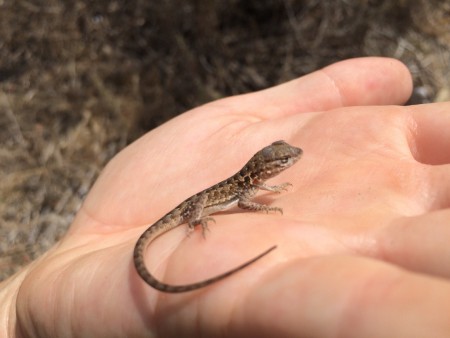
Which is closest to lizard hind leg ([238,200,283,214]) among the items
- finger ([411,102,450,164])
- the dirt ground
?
finger ([411,102,450,164])

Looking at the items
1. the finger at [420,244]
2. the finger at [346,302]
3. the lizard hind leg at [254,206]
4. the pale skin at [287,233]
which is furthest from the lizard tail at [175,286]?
the lizard hind leg at [254,206]

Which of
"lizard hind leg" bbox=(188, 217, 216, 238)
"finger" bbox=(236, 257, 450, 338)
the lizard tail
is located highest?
"finger" bbox=(236, 257, 450, 338)

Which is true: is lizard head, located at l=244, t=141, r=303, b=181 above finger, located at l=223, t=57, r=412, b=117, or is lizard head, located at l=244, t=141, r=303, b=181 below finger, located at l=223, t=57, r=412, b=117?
below

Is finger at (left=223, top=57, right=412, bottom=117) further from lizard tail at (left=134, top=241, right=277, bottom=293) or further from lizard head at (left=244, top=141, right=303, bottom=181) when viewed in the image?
lizard tail at (left=134, top=241, right=277, bottom=293)

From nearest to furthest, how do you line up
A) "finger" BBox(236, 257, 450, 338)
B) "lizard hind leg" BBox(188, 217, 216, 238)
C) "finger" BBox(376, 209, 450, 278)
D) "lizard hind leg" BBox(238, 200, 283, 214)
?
"finger" BBox(236, 257, 450, 338) < "finger" BBox(376, 209, 450, 278) < "lizard hind leg" BBox(188, 217, 216, 238) < "lizard hind leg" BBox(238, 200, 283, 214)

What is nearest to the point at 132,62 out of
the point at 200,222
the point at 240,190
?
the point at 240,190

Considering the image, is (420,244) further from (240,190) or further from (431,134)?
(240,190)

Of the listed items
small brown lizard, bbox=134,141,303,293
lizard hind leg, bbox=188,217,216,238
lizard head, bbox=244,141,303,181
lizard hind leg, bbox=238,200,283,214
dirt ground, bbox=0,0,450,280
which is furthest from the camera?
dirt ground, bbox=0,0,450,280

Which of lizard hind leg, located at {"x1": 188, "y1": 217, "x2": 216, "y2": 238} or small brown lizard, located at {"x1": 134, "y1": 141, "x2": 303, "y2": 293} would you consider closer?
lizard hind leg, located at {"x1": 188, "y1": 217, "x2": 216, "y2": 238}
